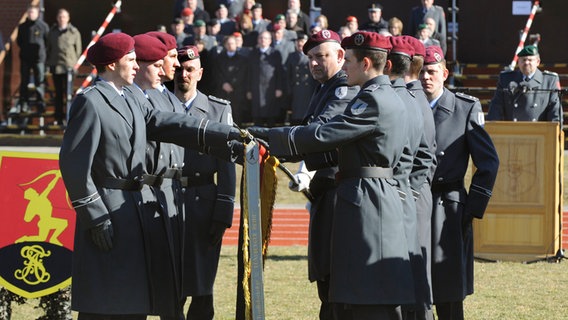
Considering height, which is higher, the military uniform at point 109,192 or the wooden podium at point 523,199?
the military uniform at point 109,192

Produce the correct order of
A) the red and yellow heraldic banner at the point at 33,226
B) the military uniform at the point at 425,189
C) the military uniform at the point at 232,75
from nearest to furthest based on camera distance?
the military uniform at the point at 425,189 → the red and yellow heraldic banner at the point at 33,226 → the military uniform at the point at 232,75

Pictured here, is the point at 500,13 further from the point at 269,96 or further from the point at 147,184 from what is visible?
the point at 147,184

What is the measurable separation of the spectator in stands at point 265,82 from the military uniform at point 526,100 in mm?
5442

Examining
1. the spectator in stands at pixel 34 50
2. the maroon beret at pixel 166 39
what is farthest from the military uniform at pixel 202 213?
the spectator in stands at pixel 34 50

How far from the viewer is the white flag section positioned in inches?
249

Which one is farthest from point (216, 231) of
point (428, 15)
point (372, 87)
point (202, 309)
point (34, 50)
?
point (34, 50)

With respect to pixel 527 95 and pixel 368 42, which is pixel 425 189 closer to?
pixel 368 42

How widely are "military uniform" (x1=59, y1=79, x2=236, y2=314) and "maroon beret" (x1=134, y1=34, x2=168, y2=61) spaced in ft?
1.89

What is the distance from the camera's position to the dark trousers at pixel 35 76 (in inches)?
874

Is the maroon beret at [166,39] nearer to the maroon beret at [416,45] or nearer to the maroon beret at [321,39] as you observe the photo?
the maroon beret at [321,39]

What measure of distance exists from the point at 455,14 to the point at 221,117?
49.9 feet

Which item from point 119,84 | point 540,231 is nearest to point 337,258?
point 119,84

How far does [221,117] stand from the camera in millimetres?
8328

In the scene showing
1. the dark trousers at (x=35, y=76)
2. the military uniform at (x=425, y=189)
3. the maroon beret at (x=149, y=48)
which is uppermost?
the maroon beret at (x=149, y=48)
